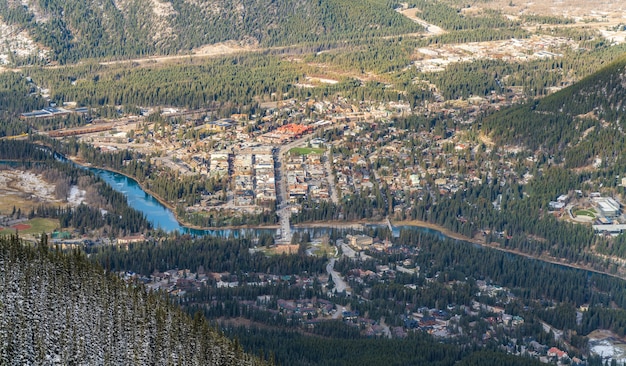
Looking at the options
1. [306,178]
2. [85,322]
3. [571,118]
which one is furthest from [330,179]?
[85,322]

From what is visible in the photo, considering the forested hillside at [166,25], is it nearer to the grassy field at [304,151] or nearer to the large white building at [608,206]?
the grassy field at [304,151]

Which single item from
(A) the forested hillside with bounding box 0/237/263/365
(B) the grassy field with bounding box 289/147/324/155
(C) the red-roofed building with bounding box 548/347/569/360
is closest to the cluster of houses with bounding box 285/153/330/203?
(B) the grassy field with bounding box 289/147/324/155

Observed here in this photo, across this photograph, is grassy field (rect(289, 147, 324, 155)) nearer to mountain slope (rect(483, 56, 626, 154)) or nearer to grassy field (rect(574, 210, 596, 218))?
mountain slope (rect(483, 56, 626, 154))

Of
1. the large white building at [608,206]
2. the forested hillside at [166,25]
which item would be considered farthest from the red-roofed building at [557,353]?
the forested hillside at [166,25]

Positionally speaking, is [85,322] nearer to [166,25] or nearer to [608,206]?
[608,206]

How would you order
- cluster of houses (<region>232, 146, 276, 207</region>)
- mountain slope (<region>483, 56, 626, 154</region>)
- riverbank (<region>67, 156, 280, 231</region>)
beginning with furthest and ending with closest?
mountain slope (<region>483, 56, 626, 154</region>) → cluster of houses (<region>232, 146, 276, 207</region>) → riverbank (<region>67, 156, 280, 231</region>)

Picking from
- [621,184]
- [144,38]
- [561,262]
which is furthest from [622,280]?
[144,38]
